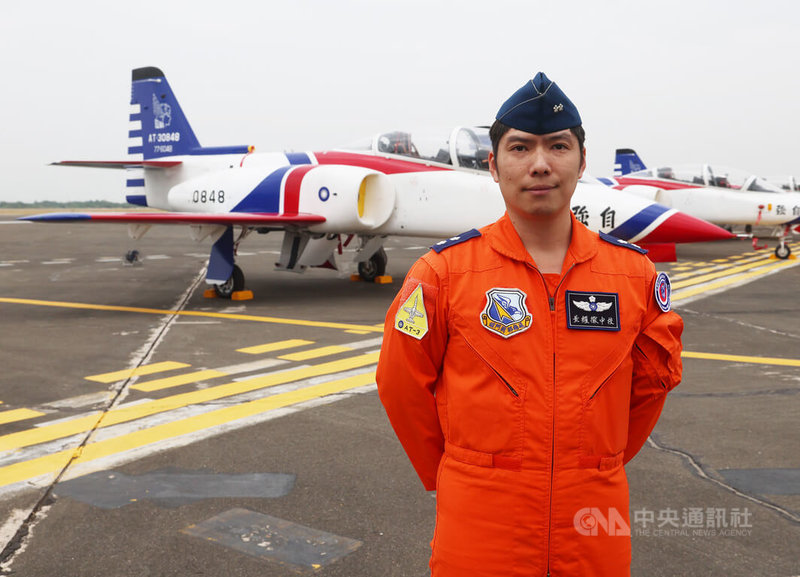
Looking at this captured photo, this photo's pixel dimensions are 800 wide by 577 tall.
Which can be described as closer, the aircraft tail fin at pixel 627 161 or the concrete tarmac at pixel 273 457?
the concrete tarmac at pixel 273 457

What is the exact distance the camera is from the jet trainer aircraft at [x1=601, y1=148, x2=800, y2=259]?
21500 millimetres

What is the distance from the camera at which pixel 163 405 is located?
19.6 ft

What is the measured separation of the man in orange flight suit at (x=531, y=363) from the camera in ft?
6.36

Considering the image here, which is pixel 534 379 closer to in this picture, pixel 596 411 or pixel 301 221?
pixel 596 411

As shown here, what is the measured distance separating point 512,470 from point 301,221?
405 inches

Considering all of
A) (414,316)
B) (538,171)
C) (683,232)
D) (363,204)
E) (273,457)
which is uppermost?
(538,171)

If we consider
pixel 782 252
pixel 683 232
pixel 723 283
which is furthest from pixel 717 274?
pixel 683 232

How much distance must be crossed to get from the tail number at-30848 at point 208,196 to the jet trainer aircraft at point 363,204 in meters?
0.03

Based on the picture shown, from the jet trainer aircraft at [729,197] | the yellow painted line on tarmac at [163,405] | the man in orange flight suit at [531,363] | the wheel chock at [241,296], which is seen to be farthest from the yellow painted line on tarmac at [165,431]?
the jet trainer aircraft at [729,197]

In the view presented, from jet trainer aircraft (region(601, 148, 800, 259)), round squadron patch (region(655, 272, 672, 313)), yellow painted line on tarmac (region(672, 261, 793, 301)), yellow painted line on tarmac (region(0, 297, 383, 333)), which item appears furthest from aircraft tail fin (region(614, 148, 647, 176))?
round squadron patch (region(655, 272, 672, 313))

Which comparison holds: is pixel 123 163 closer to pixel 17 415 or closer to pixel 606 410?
pixel 17 415

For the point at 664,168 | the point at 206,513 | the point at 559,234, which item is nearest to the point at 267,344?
the point at 206,513

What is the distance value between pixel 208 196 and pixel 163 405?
8.41 metres

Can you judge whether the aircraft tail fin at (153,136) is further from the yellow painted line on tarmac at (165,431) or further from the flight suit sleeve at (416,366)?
the flight suit sleeve at (416,366)
